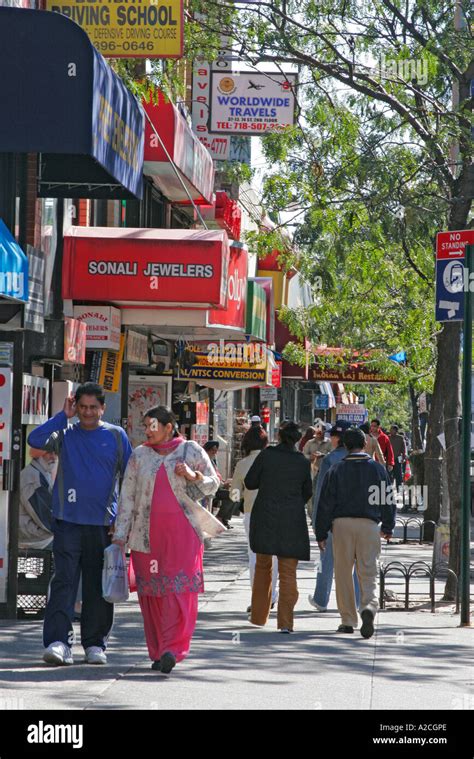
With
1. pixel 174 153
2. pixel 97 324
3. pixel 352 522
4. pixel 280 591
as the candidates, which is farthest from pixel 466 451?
pixel 174 153

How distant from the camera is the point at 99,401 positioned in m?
9.61

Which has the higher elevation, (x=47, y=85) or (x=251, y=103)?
(x=251, y=103)

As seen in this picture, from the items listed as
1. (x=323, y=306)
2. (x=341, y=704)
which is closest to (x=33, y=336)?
(x=341, y=704)

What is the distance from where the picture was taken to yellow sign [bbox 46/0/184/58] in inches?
508

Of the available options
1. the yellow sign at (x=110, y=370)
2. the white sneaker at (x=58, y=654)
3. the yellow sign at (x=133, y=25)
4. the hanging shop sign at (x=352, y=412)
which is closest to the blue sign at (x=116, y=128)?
the yellow sign at (x=133, y=25)

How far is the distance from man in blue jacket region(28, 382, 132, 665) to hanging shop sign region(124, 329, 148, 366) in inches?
437

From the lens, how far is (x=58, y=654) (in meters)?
9.34

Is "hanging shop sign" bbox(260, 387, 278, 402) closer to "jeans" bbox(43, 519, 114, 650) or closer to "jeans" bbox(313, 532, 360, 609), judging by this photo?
"jeans" bbox(313, 532, 360, 609)

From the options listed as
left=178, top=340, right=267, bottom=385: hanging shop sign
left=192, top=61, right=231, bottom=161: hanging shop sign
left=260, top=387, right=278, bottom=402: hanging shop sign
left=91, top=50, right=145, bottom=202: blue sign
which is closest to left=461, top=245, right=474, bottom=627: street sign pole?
left=91, top=50, right=145, bottom=202: blue sign

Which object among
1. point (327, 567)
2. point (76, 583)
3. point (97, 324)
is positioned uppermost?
point (97, 324)

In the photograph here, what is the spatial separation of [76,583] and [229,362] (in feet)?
56.9

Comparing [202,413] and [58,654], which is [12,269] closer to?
[58,654]

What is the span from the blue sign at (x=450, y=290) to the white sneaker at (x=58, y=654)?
5750 millimetres

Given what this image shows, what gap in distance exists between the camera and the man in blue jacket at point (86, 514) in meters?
9.50
